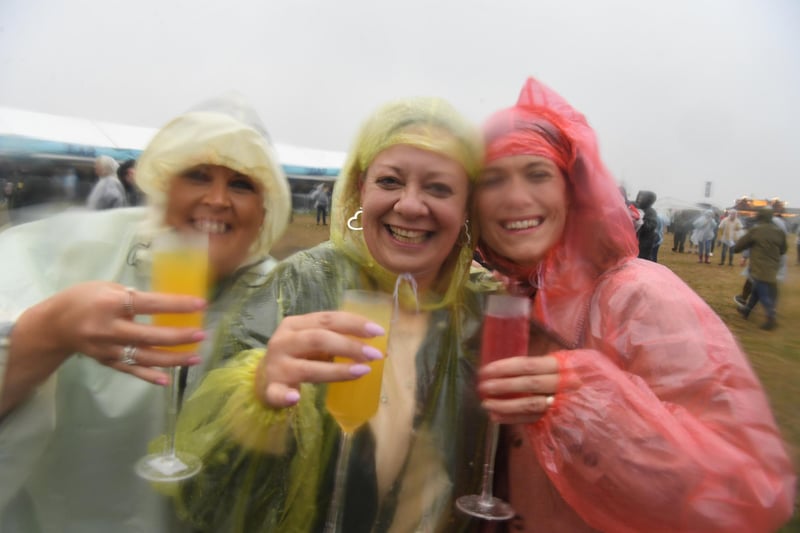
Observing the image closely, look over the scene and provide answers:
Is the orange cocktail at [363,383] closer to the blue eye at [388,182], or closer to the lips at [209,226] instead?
the blue eye at [388,182]

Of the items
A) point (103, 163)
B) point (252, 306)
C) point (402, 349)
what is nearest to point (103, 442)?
point (252, 306)

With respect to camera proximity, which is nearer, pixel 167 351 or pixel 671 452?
pixel 671 452

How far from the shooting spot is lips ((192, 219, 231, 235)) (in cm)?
164

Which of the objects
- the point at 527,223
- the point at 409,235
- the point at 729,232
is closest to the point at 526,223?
the point at 527,223

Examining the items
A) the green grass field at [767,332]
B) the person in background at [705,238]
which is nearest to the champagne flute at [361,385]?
the green grass field at [767,332]

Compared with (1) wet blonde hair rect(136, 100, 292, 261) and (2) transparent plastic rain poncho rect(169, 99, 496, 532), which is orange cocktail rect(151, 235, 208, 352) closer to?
(2) transparent plastic rain poncho rect(169, 99, 496, 532)

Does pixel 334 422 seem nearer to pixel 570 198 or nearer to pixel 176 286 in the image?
pixel 176 286

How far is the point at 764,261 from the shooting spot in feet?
20.8

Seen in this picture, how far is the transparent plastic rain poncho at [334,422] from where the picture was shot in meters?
1.31

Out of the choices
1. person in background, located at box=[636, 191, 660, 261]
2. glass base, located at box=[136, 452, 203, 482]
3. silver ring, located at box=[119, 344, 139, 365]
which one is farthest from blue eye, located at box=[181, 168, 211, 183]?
person in background, located at box=[636, 191, 660, 261]

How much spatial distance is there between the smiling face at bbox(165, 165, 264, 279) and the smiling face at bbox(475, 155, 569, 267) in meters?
0.71

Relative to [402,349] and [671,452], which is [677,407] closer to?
[671,452]

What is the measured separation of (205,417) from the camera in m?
1.32

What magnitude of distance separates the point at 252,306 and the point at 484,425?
689 mm
